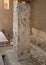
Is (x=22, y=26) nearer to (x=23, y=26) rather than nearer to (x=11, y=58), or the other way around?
(x=23, y=26)

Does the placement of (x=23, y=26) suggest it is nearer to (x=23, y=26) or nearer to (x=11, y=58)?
(x=23, y=26)

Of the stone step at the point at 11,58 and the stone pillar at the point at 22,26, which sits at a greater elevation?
the stone pillar at the point at 22,26

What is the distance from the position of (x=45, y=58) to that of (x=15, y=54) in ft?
2.47

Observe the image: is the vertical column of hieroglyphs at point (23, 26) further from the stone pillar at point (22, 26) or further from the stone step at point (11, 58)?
the stone step at point (11, 58)

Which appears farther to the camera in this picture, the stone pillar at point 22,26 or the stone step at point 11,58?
the stone pillar at point 22,26

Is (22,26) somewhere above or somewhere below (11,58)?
above

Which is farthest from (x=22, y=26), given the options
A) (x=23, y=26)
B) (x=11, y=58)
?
(x=11, y=58)

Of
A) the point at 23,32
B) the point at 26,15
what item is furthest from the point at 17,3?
the point at 23,32

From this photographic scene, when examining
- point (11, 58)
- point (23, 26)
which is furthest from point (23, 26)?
point (11, 58)

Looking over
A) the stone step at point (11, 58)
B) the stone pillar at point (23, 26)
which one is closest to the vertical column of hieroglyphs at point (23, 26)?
the stone pillar at point (23, 26)

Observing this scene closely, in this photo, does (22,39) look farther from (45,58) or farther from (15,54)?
(45,58)

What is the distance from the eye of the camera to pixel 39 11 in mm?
5969

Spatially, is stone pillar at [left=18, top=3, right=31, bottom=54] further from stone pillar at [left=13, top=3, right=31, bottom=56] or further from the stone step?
the stone step

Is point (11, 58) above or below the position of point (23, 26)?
below
